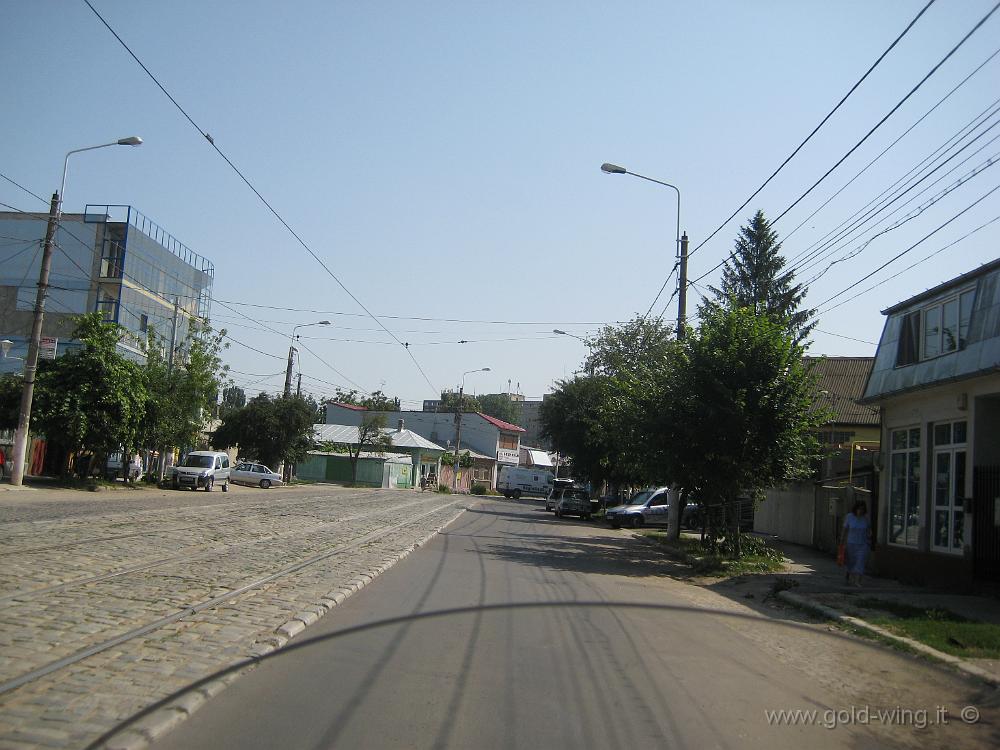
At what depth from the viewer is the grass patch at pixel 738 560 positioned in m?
18.8

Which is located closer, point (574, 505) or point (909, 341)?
point (909, 341)

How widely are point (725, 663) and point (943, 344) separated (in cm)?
1122

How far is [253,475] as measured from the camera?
174 feet

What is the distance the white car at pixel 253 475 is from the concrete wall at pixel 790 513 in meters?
32.3

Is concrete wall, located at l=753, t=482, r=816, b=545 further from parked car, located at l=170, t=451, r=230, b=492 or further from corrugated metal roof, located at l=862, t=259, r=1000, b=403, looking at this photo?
parked car, located at l=170, t=451, r=230, b=492

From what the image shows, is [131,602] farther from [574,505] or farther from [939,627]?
[574,505]

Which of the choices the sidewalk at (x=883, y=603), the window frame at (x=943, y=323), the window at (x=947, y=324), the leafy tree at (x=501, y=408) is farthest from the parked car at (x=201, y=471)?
the leafy tree at (x=501, y=408)

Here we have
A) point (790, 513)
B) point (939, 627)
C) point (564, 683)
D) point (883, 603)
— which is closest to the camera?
point (564, 683)

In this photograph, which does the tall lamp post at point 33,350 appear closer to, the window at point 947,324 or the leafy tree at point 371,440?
the window at point 947,324

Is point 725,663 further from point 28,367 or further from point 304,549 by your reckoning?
point 28,367

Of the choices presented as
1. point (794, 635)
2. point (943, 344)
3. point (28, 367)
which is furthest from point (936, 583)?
point (28, 367)

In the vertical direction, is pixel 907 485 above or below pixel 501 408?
below

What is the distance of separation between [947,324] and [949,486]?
10.7 feet

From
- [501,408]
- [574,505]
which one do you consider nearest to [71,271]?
[574,505]
